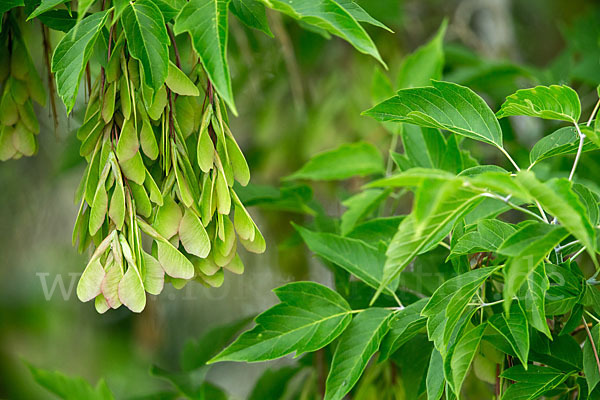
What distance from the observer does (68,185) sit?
4.96 feet

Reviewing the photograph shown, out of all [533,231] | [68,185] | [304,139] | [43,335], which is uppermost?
[533,231]

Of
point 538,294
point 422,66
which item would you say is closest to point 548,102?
point 538,294

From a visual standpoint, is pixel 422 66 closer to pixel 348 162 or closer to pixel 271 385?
pixel 348 162

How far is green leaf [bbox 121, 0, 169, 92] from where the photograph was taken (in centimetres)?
39

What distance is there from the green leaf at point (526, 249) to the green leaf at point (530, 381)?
0.13m

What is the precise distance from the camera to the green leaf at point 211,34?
0.35 meters

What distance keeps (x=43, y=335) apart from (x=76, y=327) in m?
0.10

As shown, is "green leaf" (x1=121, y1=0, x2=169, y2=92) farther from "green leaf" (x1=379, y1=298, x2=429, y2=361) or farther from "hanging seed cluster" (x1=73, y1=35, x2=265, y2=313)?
"green leaf" (x1=379, y1=298, x2=429, y2=361)

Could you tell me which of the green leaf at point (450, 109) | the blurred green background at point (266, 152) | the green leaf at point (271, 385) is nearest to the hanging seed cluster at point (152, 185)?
the green leaf at point (450, 109)

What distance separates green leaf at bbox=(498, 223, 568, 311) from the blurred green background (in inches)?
18.4

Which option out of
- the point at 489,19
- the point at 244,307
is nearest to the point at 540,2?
the point at 489,19

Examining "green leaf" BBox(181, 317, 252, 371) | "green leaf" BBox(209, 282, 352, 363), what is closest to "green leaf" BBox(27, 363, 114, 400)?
"green leaf" BBox(181, 317, 252, 371)

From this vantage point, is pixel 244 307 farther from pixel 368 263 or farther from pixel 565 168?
pixel 368 263

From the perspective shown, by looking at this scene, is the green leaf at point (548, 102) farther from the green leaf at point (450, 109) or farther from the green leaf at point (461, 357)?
the green leaf at point (461, 357)
